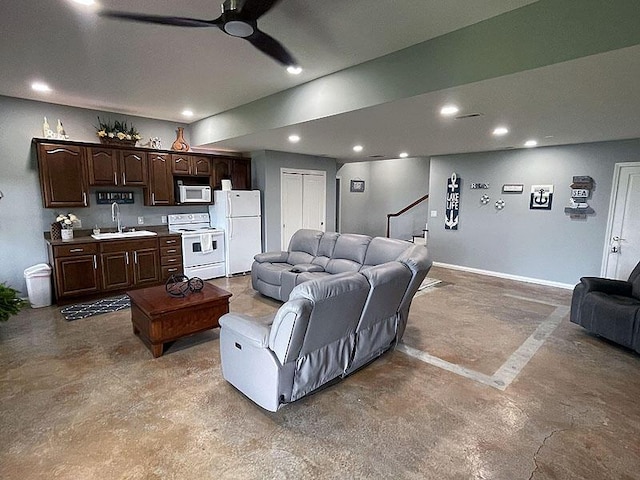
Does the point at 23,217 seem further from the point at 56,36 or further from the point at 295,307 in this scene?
the point at 295,307

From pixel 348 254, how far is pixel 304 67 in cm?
249

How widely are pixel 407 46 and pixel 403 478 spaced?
3135 millimetres

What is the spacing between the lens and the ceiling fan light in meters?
2.03

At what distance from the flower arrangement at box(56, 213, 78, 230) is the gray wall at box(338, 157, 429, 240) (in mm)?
6604

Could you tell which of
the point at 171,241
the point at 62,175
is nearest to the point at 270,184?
the point at 171,241

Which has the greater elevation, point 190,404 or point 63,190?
point 63,190

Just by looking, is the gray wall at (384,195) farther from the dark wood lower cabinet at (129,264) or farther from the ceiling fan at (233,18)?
the ceiling fan at (233,18)

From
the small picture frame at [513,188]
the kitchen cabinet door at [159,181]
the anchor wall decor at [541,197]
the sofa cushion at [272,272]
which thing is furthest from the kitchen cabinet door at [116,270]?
the anchor wall decor at [541,197]

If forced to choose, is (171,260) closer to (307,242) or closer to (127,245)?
(127,245)

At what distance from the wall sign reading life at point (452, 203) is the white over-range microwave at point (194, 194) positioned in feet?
15.9

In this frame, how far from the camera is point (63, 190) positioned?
467 cm

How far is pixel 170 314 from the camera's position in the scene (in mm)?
3139

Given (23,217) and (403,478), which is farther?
(23,217)

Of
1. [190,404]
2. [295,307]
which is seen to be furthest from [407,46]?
[190,404]
